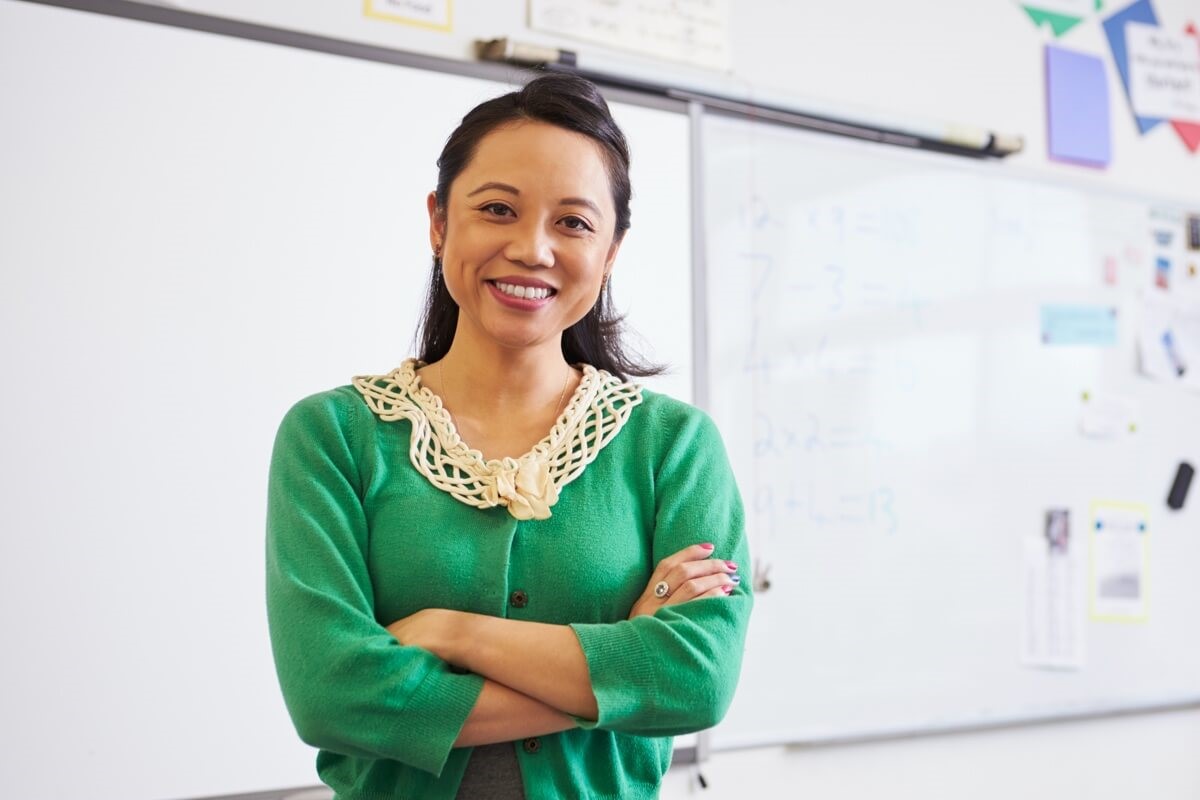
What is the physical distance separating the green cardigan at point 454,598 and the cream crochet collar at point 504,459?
0.01m

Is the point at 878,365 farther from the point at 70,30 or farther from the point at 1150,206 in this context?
the point at 70,30

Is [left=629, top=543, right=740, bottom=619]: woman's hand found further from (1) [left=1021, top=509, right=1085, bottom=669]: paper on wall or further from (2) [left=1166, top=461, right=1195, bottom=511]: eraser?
(2) [left=1166, top=461, right=1195, bottom=511]: eraser

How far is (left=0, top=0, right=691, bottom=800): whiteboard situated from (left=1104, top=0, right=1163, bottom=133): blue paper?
78.2 inches

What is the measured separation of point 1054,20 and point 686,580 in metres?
2.29

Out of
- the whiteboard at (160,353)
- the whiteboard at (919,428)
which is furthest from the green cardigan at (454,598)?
the whiteboard at (919,428)

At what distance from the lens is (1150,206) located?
3004mm

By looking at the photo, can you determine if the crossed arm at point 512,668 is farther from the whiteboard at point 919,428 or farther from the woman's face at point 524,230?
the whiteboard at point 919,428

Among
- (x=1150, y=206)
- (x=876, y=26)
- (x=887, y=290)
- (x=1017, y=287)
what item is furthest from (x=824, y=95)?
(x=1150, y=206)

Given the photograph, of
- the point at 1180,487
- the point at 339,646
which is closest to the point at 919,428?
the point at 1180,487

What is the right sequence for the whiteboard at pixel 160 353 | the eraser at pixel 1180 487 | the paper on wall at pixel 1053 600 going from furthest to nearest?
the eraser at pixel 1180 487 → the paper on wall at pixel 1053 600 → the whiteboard at pixel 160 353

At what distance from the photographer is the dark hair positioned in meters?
1.23

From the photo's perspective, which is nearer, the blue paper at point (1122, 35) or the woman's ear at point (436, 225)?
the woman's ear at point (436, 225)

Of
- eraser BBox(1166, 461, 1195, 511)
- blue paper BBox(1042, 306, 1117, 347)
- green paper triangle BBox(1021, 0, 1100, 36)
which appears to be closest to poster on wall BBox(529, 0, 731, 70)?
green paper triangle BBox(1021, 0, 1100, 36)

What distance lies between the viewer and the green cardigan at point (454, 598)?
1083 mm
